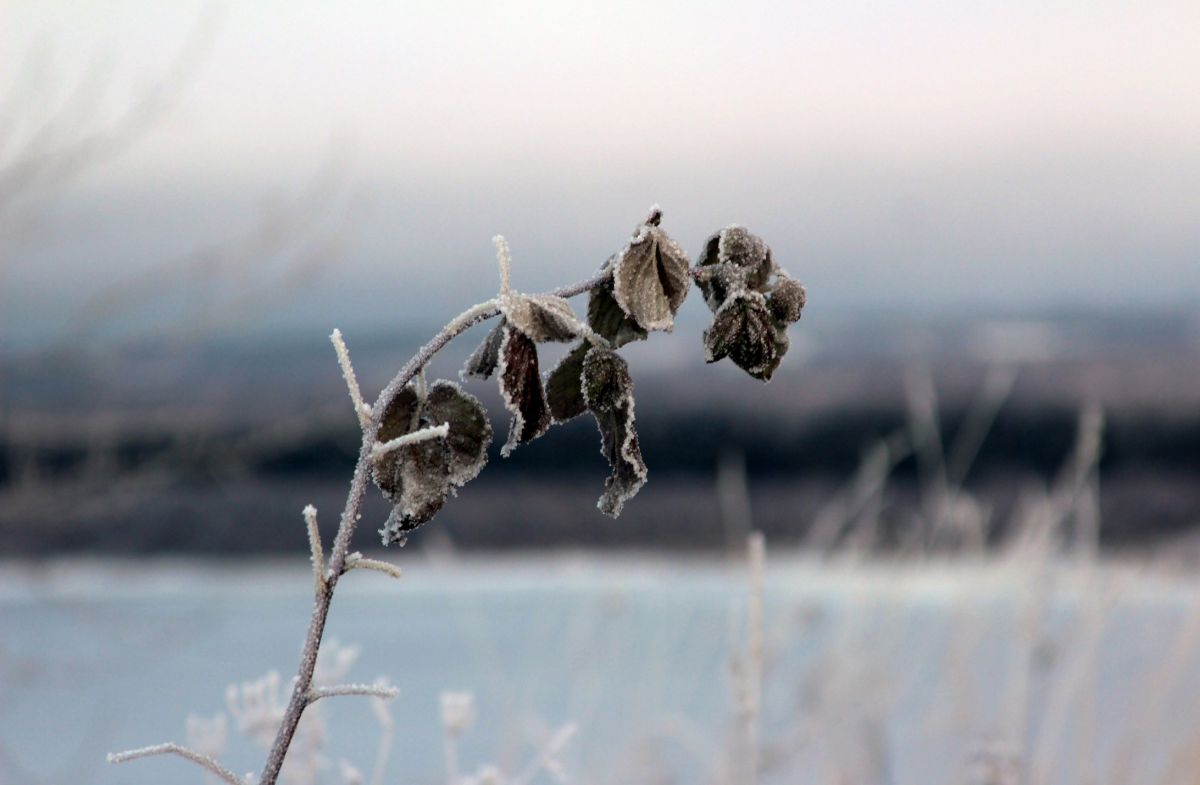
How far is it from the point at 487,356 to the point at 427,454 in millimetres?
48

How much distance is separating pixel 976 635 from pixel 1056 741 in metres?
0.22

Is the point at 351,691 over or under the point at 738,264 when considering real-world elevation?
under

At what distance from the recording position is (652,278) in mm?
458

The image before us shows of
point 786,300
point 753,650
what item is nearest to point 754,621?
point 753,650

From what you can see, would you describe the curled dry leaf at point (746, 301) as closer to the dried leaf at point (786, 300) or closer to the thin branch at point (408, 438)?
the dried leaf at point (786, 300)

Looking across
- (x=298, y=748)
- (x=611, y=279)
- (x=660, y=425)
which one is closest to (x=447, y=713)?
(x=298, y=748)

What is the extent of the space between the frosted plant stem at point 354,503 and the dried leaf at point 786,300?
0.25ft

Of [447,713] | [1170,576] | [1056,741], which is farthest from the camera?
[1170,576]

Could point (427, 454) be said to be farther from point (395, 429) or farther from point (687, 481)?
point (687, 481)

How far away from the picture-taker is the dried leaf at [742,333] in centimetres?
46

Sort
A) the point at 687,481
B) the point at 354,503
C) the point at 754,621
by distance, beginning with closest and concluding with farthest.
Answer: the point at 354,503
the point at 754,621
the point at 687,481

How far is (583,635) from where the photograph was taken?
2045mm

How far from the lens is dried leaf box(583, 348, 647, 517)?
0.45m

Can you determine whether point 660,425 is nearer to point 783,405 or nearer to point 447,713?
point 783,405
